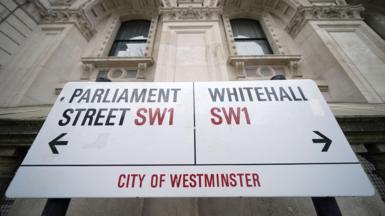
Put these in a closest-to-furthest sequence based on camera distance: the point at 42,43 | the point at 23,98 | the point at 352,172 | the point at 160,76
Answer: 1. the point at 352,172
2. the point at 23,98
3. the point at 160,76
4. the point at 42,43

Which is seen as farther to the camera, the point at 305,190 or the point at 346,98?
the point at 346,98

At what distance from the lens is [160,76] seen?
13.3ft

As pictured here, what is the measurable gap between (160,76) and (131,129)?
2.34 meters

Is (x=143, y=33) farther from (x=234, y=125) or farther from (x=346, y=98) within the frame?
(x=346, y=98)

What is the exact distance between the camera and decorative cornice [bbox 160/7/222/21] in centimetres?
568

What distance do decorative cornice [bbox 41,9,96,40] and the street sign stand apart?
441 centimetres

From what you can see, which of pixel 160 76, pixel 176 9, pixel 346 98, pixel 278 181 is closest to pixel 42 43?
pixel 160 76

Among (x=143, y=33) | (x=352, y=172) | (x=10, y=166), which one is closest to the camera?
(x=352, y=172)

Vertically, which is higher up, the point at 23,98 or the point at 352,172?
the point at 23,98

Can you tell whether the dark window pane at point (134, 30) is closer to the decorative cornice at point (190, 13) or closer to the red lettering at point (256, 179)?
the decorative cornice at point (190, 13)

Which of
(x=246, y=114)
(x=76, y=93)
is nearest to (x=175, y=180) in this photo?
(x=246, y=114)

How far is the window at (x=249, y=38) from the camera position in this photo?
18.8ft

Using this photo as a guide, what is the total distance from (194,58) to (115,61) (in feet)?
7.67

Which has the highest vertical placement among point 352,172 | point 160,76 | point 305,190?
point 160,76
